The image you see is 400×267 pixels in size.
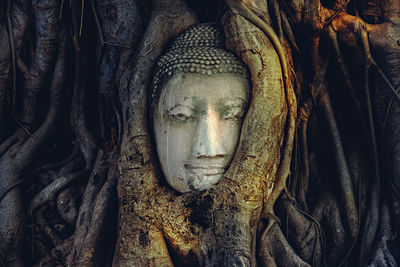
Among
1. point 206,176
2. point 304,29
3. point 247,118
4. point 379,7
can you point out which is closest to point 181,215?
point 206,176

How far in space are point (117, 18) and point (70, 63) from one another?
0.57m

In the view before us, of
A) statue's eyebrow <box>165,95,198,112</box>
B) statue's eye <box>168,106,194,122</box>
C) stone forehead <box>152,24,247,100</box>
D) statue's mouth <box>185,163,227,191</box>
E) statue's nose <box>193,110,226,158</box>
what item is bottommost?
statue's mouth <box>185,163,227,191</box>

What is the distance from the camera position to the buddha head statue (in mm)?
2496

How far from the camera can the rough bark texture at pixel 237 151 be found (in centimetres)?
248

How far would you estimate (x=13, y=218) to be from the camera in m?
2.93

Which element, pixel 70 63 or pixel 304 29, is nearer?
pixel 304 29

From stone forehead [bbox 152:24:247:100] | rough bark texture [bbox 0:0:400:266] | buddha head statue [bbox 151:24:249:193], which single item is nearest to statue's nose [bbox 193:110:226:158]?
buddha head statue [bbox 151:24:249:193]

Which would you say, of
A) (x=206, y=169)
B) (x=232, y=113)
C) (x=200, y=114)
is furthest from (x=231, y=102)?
(x=206, y=169)

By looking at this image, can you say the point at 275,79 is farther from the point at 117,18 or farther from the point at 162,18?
the point at 117,18

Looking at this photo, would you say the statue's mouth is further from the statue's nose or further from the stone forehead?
the stone forehead

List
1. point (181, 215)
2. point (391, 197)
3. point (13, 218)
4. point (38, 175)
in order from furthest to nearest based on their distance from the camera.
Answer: point (38, 175)
point (13, 218)
point (391, 197)
point (181, 215)

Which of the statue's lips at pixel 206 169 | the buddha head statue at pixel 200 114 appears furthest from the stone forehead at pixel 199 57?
the statue's lips at pixel 206 169

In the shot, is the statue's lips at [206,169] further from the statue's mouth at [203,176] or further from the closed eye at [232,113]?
the closed eye at [232,113]

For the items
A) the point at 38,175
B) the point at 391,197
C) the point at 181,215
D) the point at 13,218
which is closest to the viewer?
the point at 181,215
